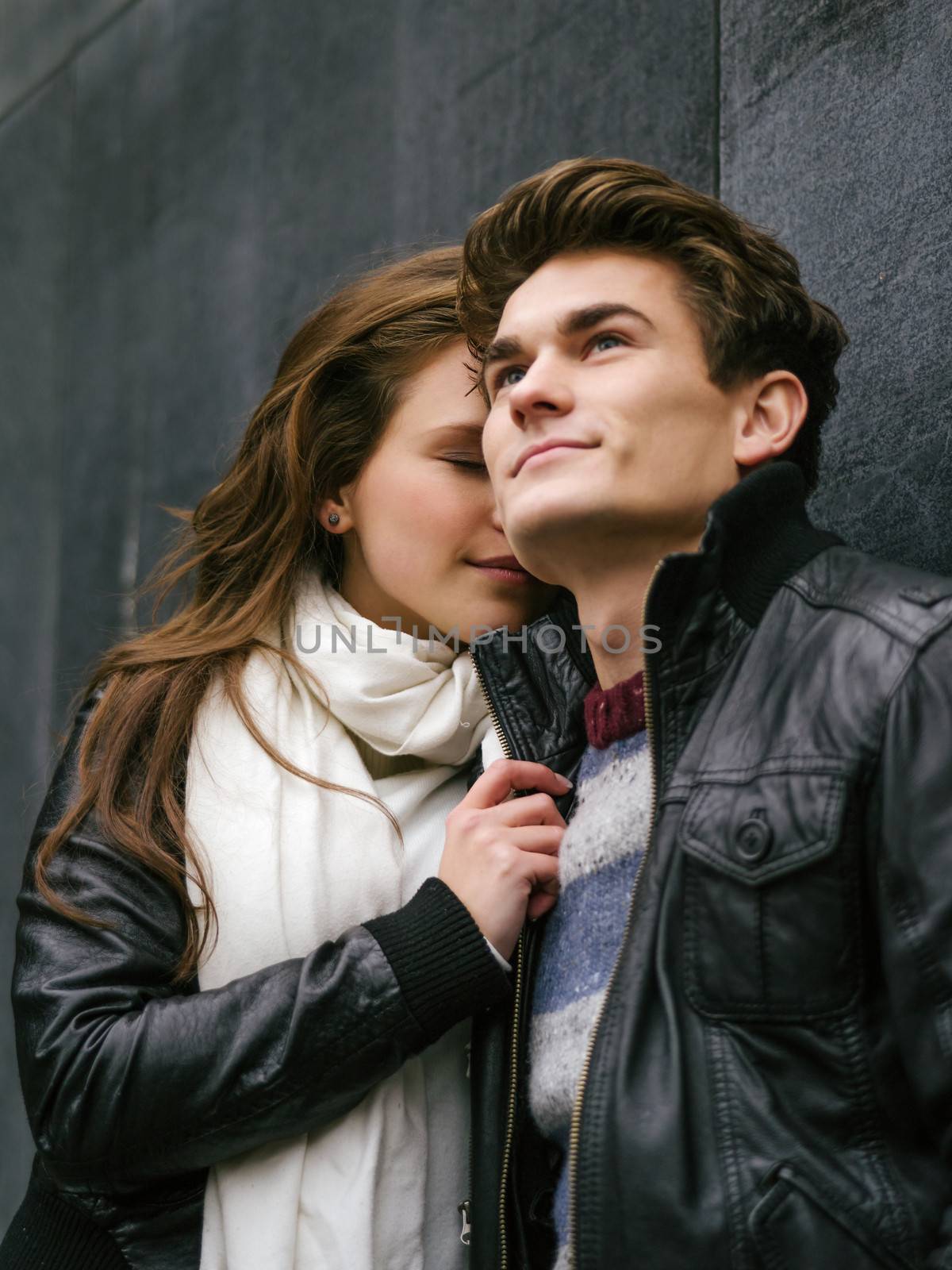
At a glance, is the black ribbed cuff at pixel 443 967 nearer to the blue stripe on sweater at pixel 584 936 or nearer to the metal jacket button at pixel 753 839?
the blue stripe on sweater at pixel 584 936

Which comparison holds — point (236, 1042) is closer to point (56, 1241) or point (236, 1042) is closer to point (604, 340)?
point (56, 1241)

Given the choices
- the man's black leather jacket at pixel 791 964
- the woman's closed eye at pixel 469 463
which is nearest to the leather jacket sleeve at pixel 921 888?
the man's black leather jacket at pixel 791 964

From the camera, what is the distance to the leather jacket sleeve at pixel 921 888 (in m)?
1.68

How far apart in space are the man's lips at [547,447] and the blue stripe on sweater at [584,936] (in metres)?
0.60

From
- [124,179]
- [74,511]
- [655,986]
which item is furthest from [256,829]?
[124,179]

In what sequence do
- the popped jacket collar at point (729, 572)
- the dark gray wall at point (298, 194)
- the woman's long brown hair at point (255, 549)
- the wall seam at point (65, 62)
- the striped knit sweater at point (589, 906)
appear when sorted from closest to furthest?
the popped jacket collar at point (729, 572)
the striped knit sweater at point (589, 906)
the woman's long brown hair at point (255, 549)
the dark gray wall at point (298, 194)
the wall seam at point (65, 62)

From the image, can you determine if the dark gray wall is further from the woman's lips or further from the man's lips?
the man's lips

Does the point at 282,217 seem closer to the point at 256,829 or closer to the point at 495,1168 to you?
the point at 256,829

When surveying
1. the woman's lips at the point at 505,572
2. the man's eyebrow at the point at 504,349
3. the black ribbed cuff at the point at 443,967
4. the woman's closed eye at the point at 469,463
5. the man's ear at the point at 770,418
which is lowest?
the black ribbed cuff at the point at 443,967

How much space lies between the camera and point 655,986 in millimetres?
1908

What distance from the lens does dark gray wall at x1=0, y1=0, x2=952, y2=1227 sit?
285cm

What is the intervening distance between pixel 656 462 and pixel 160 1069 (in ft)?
3.88

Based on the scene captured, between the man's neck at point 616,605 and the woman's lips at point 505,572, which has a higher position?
the woman's lips at point 505,572

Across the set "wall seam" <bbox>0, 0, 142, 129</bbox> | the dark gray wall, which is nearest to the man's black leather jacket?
the dark gray wall
